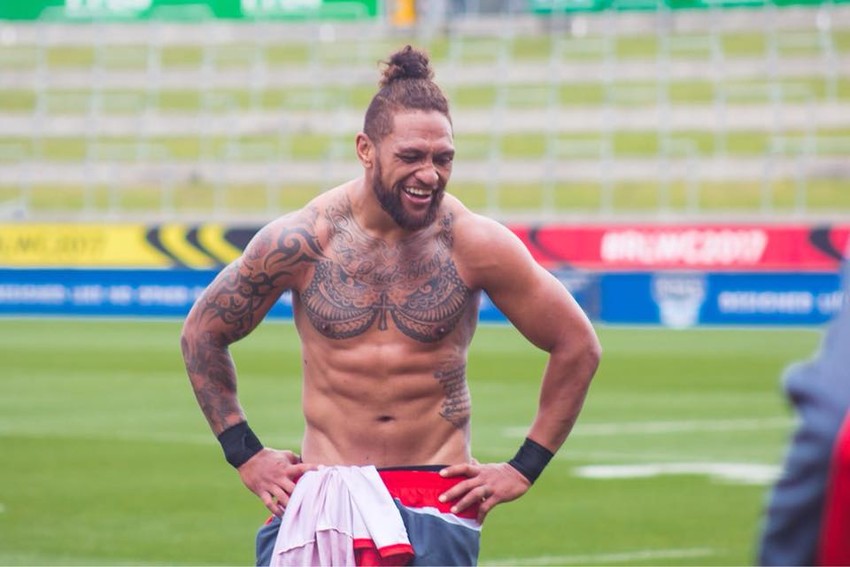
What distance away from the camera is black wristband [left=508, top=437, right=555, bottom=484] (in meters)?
5.67

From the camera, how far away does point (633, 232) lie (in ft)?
106

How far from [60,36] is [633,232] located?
28926 millimetres

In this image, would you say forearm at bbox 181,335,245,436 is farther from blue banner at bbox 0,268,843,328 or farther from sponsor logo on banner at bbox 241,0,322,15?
sponsor logo on banner at bbox 241,0,322,15

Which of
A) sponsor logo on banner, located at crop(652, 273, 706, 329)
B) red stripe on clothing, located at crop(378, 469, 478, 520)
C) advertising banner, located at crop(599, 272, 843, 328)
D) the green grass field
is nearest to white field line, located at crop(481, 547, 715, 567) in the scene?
the green grass field

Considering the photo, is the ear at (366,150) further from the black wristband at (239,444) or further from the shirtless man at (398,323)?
the black wristband at (239,444)

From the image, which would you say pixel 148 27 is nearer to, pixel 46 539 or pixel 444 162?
pixel 46 539

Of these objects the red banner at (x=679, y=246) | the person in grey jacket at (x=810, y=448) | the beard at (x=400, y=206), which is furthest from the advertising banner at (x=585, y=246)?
the person in grey jacket at (x=810, y=448)

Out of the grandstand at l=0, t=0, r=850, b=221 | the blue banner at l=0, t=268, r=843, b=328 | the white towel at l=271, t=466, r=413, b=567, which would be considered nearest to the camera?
the white towel at l=271, t=466, r=413, b=567

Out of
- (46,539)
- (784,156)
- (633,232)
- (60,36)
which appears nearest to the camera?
(46,539)

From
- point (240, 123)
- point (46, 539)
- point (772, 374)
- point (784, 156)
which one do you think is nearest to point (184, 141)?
point (240, 123)

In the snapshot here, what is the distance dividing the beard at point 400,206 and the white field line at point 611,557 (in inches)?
202

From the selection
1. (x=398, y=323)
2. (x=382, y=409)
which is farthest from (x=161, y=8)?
(x=382, y=409)

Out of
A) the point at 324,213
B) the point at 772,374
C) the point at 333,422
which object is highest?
the point at 324,213

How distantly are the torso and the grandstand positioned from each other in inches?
1388
